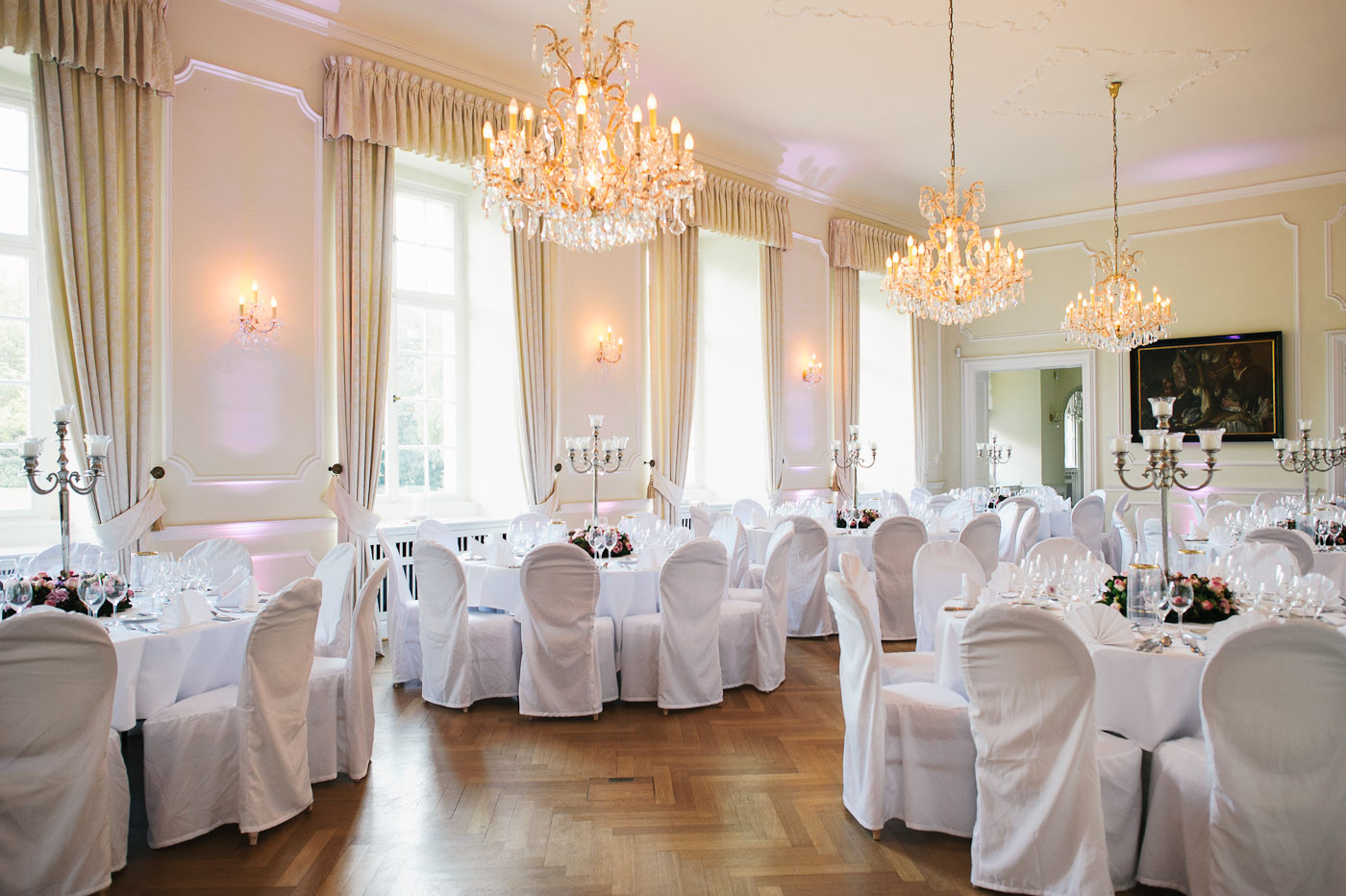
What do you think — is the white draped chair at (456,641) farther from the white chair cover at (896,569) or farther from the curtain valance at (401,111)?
the curtain valance at (401,111)

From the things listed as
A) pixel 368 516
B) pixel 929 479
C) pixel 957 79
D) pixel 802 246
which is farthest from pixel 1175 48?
pixel 368 516

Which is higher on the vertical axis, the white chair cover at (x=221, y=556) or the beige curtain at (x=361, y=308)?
the beige curtain at (x=361, y=308)

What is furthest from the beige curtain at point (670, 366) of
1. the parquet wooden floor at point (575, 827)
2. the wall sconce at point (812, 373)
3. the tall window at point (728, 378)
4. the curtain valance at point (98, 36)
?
the curtain valance at point (98, 36)

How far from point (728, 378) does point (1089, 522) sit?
153 inches

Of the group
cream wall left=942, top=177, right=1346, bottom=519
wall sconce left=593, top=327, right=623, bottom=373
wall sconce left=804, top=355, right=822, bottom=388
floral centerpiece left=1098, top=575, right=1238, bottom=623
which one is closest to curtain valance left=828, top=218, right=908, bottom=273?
wall sconce left=804, top=355, right=822, bottom=388

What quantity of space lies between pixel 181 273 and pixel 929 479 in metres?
8.83

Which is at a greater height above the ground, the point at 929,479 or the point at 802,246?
the point at 802,246

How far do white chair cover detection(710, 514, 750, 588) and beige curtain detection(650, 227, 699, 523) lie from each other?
158cm

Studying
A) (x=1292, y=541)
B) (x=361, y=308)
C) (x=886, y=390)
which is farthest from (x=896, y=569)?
(x=886, y=390)

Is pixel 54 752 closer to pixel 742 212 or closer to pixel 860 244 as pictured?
pixel 742 212

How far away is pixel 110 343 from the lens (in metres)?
4.57

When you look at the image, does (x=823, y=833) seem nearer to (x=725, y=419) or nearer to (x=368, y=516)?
(x=368, y=516)

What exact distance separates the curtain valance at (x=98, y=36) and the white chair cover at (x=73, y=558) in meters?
2.57

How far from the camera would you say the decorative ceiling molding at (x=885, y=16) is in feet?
18.6
